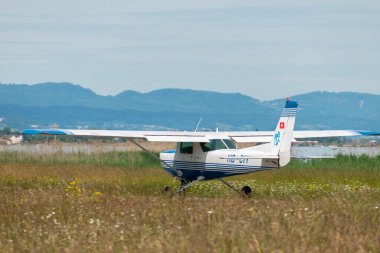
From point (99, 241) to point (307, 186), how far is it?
1335 centimetres

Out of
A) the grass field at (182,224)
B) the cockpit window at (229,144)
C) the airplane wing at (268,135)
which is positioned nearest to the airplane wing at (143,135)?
the cockpit window at (229,144)

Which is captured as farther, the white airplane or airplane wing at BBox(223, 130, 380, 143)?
airplane wing at BBox(223, 130, 380, 143)

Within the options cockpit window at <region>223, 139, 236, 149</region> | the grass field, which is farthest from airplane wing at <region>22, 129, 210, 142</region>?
the grass field

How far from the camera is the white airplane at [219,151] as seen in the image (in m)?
20.7

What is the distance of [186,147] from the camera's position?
909 inches

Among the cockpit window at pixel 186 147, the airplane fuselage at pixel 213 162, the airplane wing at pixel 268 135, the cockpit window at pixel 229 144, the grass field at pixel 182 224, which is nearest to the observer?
the grass field at pixel 182 224

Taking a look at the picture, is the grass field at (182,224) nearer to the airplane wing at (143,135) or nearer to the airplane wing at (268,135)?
the airplane wing at (143,135)

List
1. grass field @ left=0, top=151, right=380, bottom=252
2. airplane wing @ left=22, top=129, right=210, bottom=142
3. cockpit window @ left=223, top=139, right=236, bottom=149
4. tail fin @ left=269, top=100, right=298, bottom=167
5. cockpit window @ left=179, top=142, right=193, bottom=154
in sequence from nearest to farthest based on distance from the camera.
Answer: grass field @ left=0, top=151, right=380, bottom=252
tail fin @ left=269, top=100, right=298, bottom=167
airplane wing @ left=22, top=129, right=210, bottom=142
cockpit window @ left=223, top=139, right=236, bottom=149
cockpit window @ left=179, top=142, right=193, bottom=154

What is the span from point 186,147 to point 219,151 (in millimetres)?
1144

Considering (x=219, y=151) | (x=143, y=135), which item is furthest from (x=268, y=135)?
(x=143, y=135)

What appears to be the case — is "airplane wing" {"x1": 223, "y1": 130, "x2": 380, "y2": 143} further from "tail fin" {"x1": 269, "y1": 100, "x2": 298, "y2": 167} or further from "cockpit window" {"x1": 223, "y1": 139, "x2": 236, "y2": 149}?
"tail fin" {"x1": 269, "y1": 100, "x2": 298, "y2": 167}

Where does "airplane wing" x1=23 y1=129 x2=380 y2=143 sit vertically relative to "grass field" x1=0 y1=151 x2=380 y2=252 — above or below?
above

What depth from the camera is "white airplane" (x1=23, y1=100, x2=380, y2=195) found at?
814 inches

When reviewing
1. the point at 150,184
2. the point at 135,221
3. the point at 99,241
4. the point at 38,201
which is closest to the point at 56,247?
the point at 99,241
